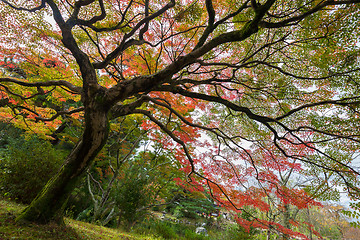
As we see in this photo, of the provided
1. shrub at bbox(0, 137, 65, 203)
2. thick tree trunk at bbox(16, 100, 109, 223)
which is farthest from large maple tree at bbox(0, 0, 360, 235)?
shrub at bbox(0, 137, 65, 203)

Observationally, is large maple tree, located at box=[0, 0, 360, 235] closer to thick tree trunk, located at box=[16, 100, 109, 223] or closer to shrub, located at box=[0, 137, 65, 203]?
thick tree trunk, located at box=[16, 100, 109, 223]

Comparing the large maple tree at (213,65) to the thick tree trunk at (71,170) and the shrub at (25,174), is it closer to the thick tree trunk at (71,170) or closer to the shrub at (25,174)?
the thick tree trunk at (71,170)

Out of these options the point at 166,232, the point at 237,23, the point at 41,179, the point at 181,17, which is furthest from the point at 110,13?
the point at 166,232

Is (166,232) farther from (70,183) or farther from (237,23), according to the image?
(237,23)

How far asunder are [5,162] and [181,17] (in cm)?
595

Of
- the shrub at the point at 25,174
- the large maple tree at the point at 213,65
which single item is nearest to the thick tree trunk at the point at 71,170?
the large maple tree at the point at 213,65

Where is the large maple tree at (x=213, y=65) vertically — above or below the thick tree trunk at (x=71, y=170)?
above

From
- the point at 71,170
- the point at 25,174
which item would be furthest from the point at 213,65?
the point at 25,174

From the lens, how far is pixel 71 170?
2.39m

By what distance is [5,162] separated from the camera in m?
4.31

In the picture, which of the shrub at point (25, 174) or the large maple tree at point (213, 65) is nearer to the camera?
the large maple tree at point (213, 65)

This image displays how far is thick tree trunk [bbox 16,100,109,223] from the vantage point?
2.35 metres

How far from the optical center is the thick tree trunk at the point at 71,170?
7.72 feet

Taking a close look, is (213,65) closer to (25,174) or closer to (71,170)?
(71,170)
